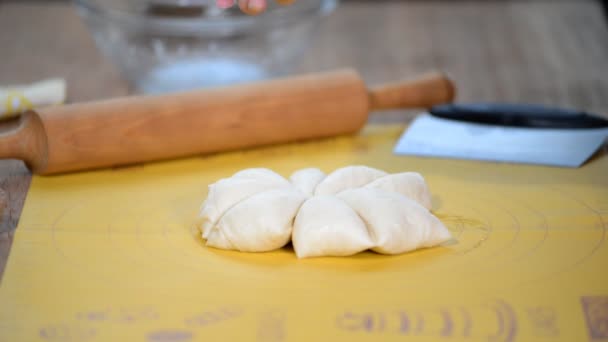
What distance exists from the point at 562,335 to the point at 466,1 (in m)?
2.10

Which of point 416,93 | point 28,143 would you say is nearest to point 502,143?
point 416,93

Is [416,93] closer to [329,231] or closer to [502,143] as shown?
[502,143]

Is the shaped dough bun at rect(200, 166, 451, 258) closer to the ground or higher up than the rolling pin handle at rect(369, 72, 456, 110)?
closer to the ground

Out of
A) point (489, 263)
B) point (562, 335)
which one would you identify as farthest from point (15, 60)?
point (562, 335)

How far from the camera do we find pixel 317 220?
1287 mm

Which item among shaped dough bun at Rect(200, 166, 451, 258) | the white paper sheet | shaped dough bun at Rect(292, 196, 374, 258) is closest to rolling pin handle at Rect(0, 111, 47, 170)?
shaped dough bun at Rect(200, 166, 451, 258)

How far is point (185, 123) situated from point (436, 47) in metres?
1.15

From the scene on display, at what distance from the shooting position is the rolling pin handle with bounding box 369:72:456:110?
6.33ft

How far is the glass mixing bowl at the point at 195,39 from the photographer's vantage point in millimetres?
2084

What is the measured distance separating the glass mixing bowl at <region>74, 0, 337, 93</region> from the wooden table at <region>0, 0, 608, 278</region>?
0.16 m

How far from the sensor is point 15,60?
2461 millimetres

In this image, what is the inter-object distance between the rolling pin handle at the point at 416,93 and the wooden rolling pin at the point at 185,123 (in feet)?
0.09

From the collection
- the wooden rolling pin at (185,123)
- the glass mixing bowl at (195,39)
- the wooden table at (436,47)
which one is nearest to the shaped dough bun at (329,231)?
the wooden rolling pin at (185,123)

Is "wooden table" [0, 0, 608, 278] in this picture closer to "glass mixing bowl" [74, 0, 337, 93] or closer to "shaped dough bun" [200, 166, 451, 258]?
"glass mixing bowl" [74, 0, 337, 93]
